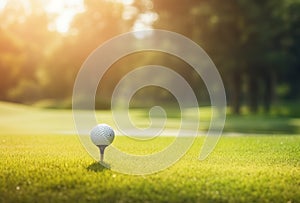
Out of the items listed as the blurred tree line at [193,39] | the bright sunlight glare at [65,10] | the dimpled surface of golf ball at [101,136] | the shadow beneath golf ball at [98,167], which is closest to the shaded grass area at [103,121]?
the blurred tree line at [193,39]

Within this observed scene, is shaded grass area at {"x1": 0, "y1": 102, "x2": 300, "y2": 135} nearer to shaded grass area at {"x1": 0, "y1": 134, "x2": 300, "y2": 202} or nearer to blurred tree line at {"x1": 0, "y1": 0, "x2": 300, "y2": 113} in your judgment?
blurred tree line at {"x1": 0, "y1": 0, "x2": 300, "y2": 113}

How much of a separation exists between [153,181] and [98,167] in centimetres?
176

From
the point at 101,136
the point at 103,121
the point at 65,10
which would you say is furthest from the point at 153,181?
the point at 65,10

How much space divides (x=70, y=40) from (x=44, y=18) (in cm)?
2462

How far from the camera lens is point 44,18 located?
9688cm

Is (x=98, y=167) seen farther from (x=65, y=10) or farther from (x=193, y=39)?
(x=65, y=10)

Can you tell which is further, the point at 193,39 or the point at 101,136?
the point at 193,39

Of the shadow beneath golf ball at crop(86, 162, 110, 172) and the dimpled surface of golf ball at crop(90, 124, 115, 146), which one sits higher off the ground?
the dimpled surface of golf ball at crop(90, 124, 115, 146)

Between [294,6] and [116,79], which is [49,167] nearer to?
[294,6]

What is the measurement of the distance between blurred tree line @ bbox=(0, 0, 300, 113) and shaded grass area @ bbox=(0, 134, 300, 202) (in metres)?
30.0

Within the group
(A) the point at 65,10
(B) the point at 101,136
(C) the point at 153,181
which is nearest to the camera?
(C) the point at 153,181

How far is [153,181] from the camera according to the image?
37.4ft

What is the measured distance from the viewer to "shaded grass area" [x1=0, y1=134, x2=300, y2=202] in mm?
10828

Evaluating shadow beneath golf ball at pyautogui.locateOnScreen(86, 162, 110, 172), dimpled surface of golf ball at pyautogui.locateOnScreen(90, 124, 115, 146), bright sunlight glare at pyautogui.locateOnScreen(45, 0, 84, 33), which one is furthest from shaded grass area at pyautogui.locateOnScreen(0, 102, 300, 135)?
bright sunlight glare at pyautogui.locateOnScreen(45, 0, 84, 33)
